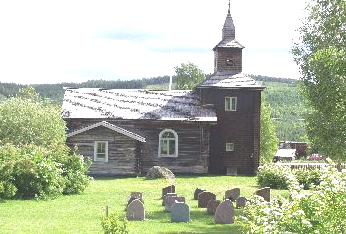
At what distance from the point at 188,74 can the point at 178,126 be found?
123 ft

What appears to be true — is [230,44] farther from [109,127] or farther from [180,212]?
[180,212]

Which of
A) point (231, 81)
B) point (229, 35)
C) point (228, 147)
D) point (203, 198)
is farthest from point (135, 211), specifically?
point (229, 35)

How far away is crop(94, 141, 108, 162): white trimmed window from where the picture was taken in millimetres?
41281

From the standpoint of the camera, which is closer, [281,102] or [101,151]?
[101,151]

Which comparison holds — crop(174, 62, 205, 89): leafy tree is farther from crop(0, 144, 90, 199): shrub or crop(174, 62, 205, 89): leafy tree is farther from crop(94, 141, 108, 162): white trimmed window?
crop(0, 144, 90, 199): shrub

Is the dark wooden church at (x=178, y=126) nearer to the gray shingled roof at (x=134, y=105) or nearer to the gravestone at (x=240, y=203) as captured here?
the gray shingled roof at (x=134, y=105)

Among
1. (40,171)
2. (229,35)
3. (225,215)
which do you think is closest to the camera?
(225,215)

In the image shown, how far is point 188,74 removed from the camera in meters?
80.0

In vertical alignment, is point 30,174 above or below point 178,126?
below

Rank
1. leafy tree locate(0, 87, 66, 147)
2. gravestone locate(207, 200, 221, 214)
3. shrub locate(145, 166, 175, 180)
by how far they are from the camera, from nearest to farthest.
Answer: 1. gravestone locate(207, 200, 221, 214)
2. shrub locate(145, 166, 175, 180)
3. leafy tree locate(0, 87, 66, 147)

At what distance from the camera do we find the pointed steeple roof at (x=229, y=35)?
155ft

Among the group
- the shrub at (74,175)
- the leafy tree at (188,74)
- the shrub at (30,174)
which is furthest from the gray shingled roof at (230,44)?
the leafy tree at (188,74)

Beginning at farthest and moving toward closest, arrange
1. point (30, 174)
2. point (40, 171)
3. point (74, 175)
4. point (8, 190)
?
1. point (74, 175)
2. point (40, 171)
3. point (30, 174)
4. point (8, 190)

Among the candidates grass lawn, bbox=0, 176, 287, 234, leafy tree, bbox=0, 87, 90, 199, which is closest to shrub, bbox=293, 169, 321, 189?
grass lawn, bbox=0, 176, 287, 234
